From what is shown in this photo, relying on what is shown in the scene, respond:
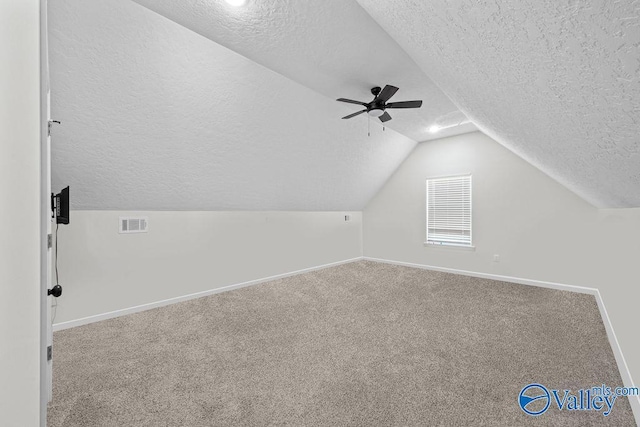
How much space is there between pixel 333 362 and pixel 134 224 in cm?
295

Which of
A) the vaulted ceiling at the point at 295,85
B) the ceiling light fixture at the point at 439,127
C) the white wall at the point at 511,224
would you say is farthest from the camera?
the ceiling light fixture at the point at 439,127

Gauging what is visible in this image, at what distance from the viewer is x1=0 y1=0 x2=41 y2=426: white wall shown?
Result: 538mm

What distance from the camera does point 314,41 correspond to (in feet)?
7.47

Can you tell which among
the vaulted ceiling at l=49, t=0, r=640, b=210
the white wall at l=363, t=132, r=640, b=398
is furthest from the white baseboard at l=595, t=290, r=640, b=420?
the vaulted ceiling at l=49, t=0, r=640, b=210

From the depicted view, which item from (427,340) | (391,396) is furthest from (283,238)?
(391,396)

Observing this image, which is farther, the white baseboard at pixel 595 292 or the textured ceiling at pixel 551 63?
the white baseboard at pixel 595 292

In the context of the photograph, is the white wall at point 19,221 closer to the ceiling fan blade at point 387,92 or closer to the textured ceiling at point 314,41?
the textured ceiling at point 314,41

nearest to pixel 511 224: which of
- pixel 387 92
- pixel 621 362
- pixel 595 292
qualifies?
pixel 595 292

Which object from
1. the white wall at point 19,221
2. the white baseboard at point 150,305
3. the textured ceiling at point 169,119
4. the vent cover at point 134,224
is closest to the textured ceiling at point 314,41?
the textured ceiling at point 169,119

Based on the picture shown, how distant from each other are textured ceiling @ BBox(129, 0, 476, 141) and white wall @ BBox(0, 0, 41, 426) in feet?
4.87

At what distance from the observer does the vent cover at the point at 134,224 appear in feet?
10.4

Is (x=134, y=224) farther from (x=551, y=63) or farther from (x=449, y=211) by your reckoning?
(x=449, y=211)

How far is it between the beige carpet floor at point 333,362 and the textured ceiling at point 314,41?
9.16 feet

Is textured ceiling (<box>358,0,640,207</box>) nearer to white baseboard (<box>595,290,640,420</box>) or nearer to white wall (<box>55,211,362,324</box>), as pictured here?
white baseboard (<box>595,290,640,420</box>)
